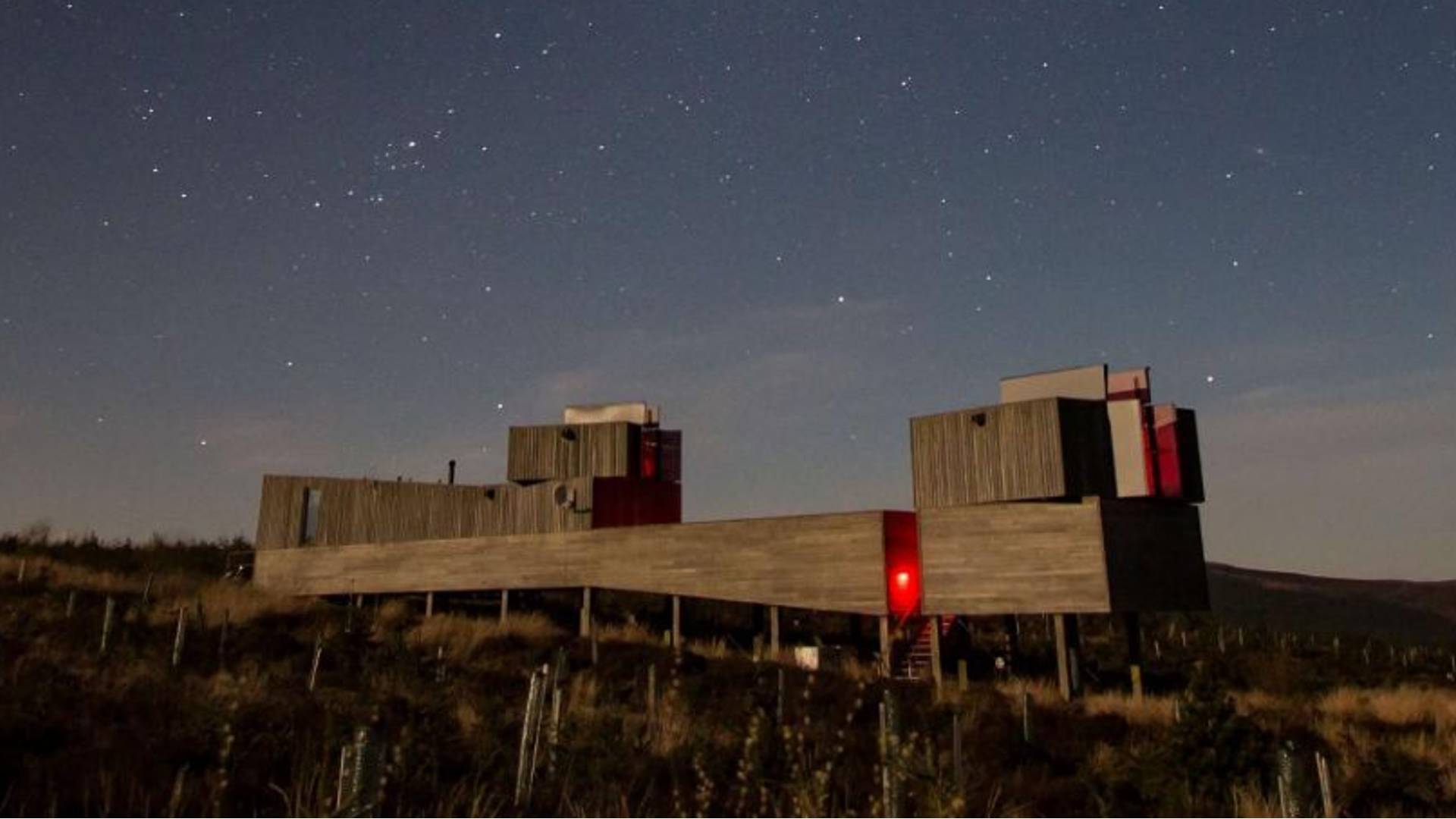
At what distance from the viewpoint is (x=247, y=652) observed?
27.7 meters

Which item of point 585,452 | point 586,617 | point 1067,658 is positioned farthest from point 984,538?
point 585,452

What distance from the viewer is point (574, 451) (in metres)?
44.2

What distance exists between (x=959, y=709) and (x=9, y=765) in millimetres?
19938

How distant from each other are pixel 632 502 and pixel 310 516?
15000 mm

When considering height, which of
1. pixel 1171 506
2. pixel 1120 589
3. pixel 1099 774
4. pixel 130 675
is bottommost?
A: pixel 1099 774

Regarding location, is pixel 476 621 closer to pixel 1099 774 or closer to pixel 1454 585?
pixel 1099 774

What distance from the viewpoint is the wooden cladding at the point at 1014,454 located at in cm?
3244

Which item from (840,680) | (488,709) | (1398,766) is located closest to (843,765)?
(488,709)

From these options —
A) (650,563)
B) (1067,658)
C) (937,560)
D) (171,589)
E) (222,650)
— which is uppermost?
(650,563)

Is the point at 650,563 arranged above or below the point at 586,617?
above

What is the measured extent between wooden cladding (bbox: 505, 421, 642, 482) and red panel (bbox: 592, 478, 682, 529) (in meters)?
0.60

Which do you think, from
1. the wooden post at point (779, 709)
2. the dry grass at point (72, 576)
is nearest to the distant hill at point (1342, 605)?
the wooden post at point (779, 709)

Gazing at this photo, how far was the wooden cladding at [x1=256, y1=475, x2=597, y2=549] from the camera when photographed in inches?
1672

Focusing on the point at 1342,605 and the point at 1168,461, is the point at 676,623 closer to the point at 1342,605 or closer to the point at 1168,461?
the point at 1168,461
